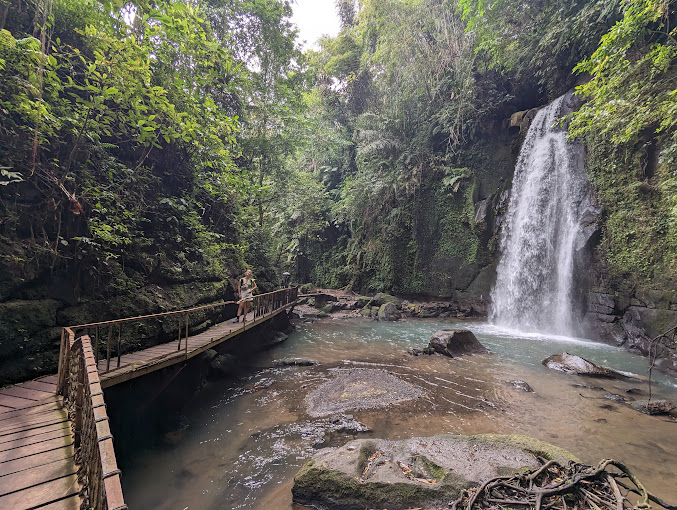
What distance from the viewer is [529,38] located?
14.7 meters

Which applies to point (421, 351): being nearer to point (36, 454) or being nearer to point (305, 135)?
point (36, 454)

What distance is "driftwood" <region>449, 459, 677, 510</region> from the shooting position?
2.71m

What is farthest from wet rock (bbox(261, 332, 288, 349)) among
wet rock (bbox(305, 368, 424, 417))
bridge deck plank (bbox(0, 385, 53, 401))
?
bridge deck plank (bbox(0, 385, 53, 401))

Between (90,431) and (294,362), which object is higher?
(90,431)

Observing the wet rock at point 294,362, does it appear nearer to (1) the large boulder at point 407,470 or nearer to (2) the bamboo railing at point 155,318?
(2) the bamboo railing at point 155,318

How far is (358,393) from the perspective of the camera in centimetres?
696

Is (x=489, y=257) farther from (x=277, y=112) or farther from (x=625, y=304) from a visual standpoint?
(x=277, y=112)

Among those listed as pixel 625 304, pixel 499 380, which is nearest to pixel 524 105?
pixel 625 304

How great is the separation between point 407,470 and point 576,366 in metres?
→ 7.40

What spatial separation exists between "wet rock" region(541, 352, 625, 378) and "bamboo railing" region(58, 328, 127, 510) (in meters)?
10.3

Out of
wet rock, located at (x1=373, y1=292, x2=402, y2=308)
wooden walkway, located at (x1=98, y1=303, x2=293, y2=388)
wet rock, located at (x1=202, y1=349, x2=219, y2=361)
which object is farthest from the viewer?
wet rock, located at (x1=373, y1=292, x2=402, y2=308)

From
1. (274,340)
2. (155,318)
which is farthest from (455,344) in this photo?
(155,318)

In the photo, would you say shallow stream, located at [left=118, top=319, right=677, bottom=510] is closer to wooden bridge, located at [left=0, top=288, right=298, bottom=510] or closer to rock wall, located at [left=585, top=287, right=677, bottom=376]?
rock wall, located at [left=585, top=287, right=677, bottom=376]

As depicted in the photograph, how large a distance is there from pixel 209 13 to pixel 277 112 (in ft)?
14.8
